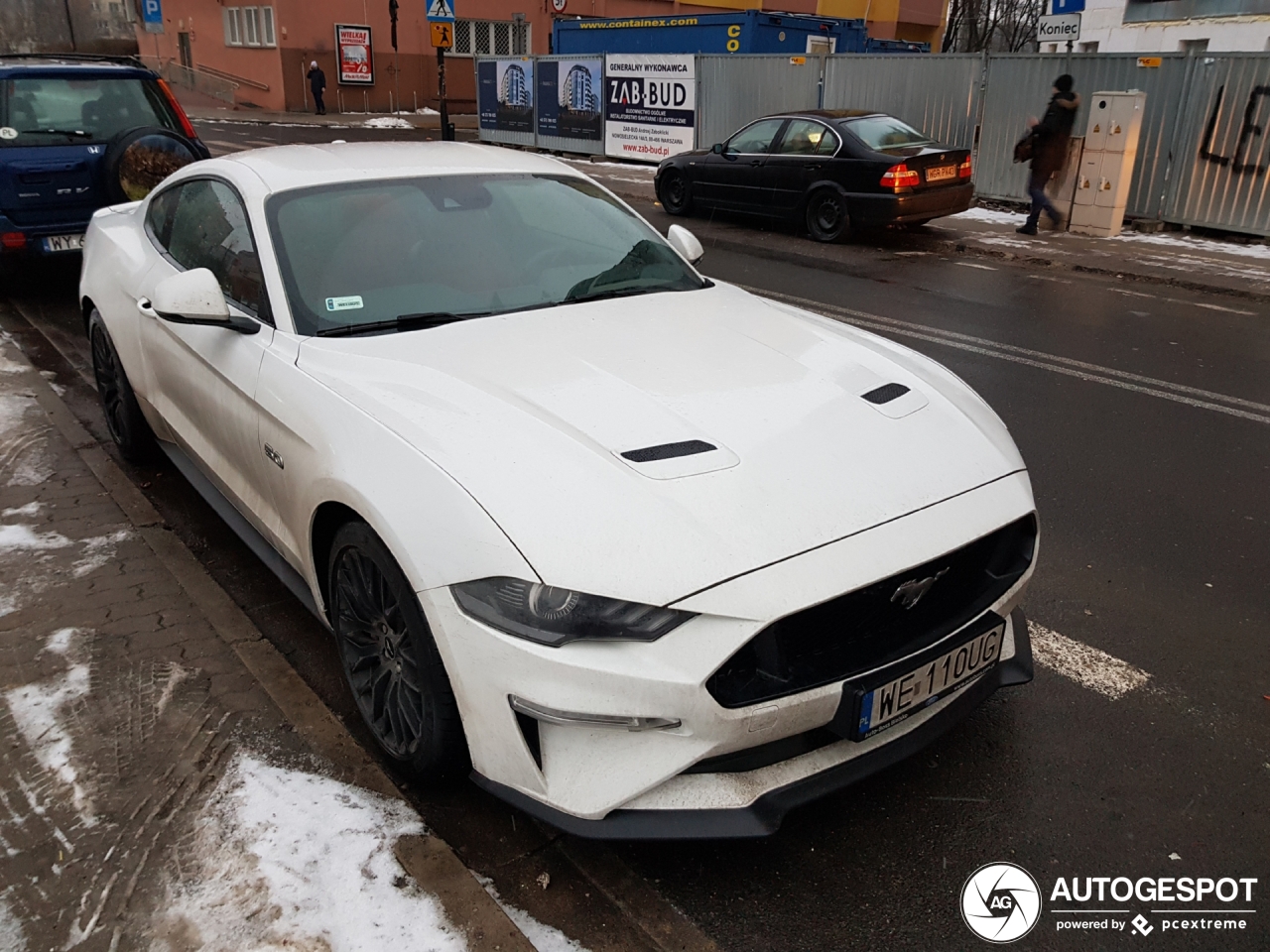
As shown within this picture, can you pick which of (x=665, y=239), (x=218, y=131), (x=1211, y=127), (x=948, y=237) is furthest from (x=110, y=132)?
(x=218, y=131)

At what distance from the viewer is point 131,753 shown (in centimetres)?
288

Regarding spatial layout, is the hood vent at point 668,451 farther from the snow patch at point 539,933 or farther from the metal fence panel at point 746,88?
the metal fence panel at point 746,88

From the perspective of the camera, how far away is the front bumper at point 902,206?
12.1 m

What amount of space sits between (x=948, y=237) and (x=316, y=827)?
12289 millimetres

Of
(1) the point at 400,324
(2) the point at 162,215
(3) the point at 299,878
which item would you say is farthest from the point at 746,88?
(3) the point at 299,878

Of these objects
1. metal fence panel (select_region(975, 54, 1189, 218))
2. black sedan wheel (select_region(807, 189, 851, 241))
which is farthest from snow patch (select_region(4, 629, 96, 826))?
metal fence panel (select_region(975, 54, 1189, 218))

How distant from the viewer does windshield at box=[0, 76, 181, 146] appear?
8.08 metres

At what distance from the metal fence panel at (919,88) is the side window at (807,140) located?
3.84 metres

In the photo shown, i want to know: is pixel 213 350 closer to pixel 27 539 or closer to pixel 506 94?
pixel 27 539

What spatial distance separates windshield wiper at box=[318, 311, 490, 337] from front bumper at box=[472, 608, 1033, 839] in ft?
4.98

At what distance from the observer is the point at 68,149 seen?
8125mm

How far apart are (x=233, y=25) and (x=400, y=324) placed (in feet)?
136

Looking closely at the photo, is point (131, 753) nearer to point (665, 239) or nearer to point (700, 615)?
point (700, 615)

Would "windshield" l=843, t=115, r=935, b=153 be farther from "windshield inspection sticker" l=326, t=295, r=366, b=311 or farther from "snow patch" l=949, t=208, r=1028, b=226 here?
"windshield inspection sticker" l=326, t=295, r=366, b=311
